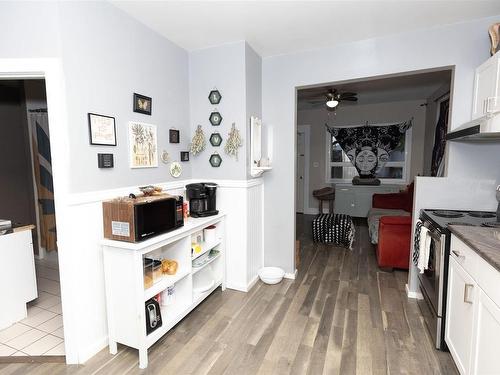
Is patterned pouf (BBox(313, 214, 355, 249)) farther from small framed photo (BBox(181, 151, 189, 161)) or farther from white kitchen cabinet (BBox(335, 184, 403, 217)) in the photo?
small framed photo (BBox(181, 151, 189, 161))

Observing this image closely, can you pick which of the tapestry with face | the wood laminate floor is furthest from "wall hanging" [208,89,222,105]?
the tapestry with face

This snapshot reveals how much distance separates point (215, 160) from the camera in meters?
2.79

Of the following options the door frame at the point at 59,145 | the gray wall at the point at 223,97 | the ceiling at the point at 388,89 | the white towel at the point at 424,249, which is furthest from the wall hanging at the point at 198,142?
the white towel at the point at 424,249

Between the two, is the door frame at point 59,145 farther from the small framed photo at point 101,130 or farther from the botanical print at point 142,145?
the botanical print at point 142,145

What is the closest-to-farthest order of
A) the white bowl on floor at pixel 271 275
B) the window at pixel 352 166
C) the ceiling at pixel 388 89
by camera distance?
the white bowl on floor at pixel 271 275, the ceiling at pixel 388 89, the window at pixel 352 166

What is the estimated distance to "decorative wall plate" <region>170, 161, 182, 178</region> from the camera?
2.63 meters

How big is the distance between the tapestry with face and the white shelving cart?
4.55 metres

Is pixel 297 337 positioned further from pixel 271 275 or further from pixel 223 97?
pixel 223 97

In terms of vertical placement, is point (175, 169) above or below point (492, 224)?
above

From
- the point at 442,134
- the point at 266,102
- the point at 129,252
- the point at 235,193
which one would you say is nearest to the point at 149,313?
the point at 129,252

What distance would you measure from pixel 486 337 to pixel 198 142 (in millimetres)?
2504

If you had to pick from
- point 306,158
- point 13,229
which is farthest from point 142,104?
point 306,158

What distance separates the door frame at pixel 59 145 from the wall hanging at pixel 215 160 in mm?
1329

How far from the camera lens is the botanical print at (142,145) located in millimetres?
2172
